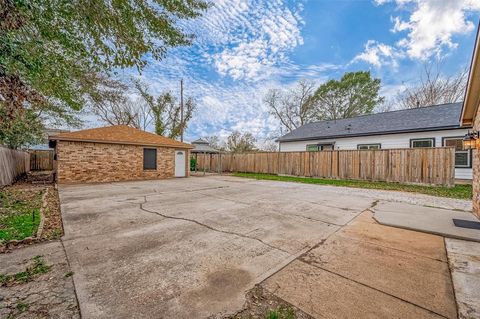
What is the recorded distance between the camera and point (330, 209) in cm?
530

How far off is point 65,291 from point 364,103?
938 inches

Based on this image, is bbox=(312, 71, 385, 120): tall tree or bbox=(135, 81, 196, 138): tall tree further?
bbox=(135, 81, 196, 138): tall tree

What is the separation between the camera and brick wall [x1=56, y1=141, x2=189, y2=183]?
10.1 m

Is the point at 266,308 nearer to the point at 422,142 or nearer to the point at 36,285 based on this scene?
the point at 36,285

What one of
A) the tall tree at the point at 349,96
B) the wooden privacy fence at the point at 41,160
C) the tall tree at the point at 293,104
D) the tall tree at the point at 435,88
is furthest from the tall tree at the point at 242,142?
the wooden privacy fence at the point at 41,160

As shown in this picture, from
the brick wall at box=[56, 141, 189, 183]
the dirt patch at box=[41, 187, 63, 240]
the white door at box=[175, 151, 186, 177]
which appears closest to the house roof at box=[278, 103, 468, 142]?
the white door at box=[175, 151, 186, 177]

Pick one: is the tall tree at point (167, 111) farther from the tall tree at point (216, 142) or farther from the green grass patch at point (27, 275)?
the green grass patch at point (27, 275)

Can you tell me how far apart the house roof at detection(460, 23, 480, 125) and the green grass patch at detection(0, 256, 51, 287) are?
7421mm

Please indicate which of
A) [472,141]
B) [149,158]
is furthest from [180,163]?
[472,141]

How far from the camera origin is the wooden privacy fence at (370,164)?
30.1 ft

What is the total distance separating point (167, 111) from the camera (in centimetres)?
2319

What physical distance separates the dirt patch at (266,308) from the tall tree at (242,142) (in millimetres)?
25820

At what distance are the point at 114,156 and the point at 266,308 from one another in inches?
485

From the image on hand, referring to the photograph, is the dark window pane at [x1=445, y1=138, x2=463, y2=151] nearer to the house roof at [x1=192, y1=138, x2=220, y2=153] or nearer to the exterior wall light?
the exterior wall light
